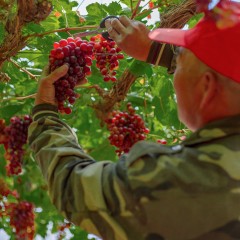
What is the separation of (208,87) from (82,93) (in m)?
1.63

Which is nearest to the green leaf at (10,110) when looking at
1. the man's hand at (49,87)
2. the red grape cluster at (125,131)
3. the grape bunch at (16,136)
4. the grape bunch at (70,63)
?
the grape bunch at (16,136)

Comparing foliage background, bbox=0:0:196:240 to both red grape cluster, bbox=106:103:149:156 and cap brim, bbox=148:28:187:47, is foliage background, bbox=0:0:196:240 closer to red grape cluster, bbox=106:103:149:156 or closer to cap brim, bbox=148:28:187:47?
red grape cluster, bbox=106:103:149:156

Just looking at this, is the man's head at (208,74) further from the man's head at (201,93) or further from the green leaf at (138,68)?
the green leaf at (138,68)

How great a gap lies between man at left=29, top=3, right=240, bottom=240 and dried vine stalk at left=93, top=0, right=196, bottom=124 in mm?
746

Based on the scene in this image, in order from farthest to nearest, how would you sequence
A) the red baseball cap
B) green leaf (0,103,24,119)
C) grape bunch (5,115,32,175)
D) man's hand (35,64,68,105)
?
1. green leaf (0,103,24,119)
2. grape bunch (5,115,32,175)
3. man's hand (35,64,68,105)
4. the red baseball cap

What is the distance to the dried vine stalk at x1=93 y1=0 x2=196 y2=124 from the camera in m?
2.39

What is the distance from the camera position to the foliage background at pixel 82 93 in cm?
274

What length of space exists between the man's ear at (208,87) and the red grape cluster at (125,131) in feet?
3.82

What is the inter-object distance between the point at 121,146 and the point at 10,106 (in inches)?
33.9

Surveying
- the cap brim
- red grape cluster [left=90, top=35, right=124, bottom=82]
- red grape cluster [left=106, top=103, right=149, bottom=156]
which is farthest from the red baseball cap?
red grape cluster [left=106, top=103, right=149, bottom=156]

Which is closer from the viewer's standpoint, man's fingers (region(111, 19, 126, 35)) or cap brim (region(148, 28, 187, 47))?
cap brim (region(148, 28, 187, 47))

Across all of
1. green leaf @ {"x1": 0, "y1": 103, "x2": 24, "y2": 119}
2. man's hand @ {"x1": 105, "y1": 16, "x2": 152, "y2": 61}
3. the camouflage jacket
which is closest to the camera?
the camouflage jacket

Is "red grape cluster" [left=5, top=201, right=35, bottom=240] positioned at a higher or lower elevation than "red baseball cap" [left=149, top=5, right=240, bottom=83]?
lower

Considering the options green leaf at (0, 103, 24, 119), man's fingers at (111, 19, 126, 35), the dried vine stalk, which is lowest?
green leaf at (0, 103, 24, 119)
